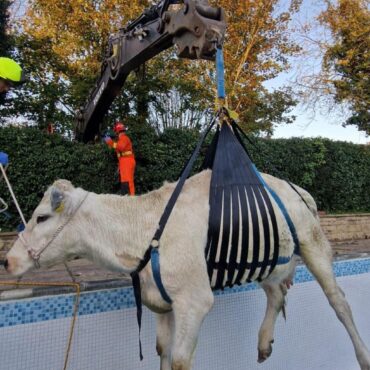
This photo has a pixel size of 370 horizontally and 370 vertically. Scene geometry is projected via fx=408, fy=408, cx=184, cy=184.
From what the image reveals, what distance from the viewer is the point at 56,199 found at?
2.34 meters

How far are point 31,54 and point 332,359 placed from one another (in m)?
14.1

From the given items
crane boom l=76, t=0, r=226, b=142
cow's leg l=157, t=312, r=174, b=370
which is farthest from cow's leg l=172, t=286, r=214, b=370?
crane boom l=76, t=0, r=226, b=142

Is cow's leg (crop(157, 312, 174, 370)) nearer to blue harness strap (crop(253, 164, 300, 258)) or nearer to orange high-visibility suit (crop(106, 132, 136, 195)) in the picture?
blue harness strap (crop(253, 164, 300, 258))

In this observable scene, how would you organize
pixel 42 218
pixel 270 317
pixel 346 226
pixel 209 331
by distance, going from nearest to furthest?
pixel 42 218
pixel 270 317
pixel 209 331
pixel 346 226

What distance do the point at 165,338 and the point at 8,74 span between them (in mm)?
2247

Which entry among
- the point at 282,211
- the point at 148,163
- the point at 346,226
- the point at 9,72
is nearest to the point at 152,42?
the point at 9,72

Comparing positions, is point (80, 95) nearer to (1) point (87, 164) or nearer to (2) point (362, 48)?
(1) point (87, 164)

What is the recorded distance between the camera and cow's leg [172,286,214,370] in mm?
2279

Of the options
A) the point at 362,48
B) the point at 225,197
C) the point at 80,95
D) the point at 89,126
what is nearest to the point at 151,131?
the point at 89,126

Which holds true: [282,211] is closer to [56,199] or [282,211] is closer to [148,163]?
[56,199]

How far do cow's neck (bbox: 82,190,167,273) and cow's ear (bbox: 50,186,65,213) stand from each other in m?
0.19

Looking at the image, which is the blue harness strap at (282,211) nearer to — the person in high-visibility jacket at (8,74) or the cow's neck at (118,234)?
the cow's neck at (118,234)

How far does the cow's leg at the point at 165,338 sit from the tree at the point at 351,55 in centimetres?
1612

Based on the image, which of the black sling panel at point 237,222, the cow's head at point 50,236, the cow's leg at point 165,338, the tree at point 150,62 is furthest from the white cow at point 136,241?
the tree at point 150,62
